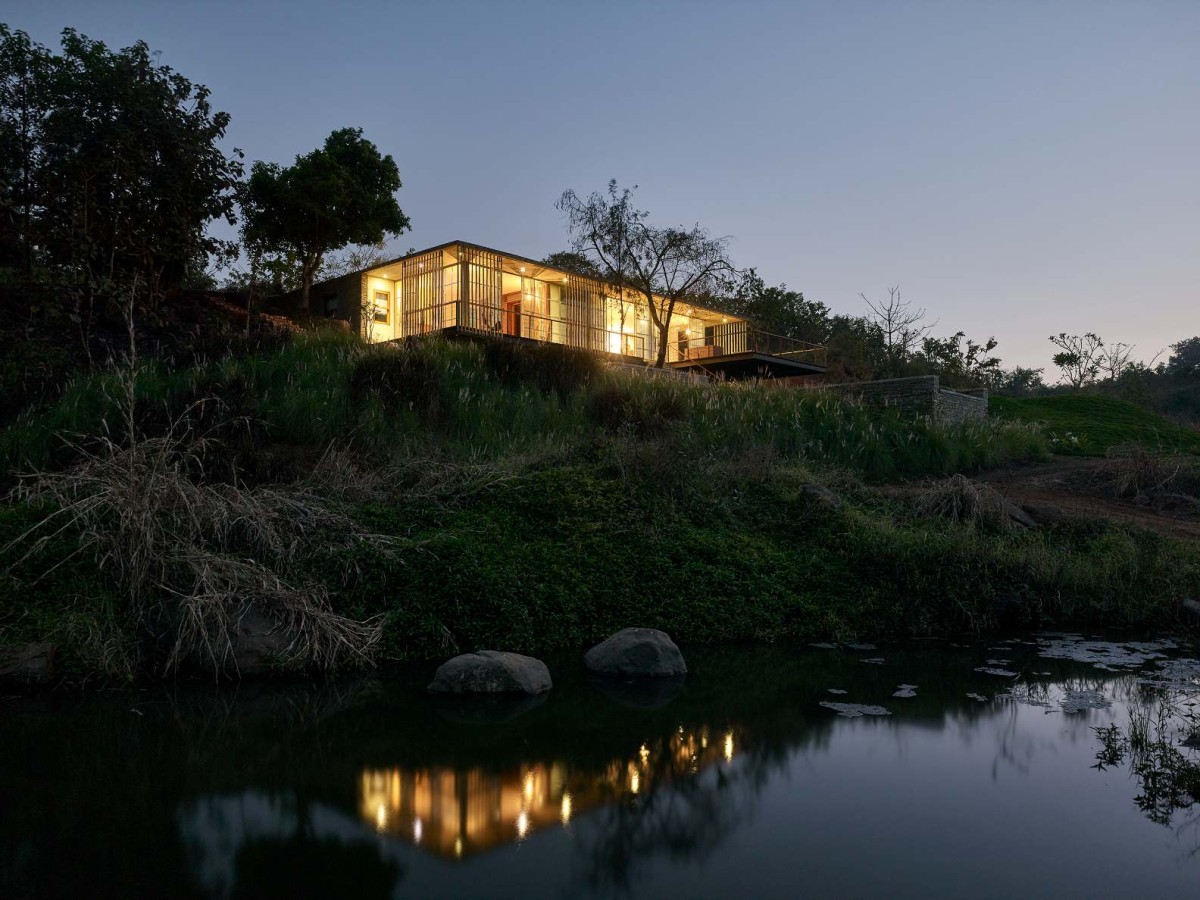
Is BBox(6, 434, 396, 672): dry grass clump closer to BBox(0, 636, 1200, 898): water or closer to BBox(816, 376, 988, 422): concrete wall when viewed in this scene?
BBox(0, 636, 1200, 898): water

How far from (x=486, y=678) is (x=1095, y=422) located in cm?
2274

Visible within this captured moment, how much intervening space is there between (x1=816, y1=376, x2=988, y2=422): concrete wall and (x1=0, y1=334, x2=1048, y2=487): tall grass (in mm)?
1364

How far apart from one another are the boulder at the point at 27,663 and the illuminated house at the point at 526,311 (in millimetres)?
17315

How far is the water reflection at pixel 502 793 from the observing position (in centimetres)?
374

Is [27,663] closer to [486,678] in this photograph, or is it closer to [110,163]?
[486,678]

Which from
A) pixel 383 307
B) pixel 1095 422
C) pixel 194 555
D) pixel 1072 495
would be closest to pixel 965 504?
pixel 1072 495

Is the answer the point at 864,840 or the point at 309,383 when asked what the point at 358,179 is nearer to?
the point at 309,383

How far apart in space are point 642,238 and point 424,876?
27.9 metres

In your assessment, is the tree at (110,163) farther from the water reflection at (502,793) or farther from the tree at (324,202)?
the water reflection at (502,793)

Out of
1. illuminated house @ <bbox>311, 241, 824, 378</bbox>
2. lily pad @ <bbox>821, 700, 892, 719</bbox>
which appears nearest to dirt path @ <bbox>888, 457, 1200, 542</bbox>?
lily pad @ <bbox>821, 700, 892, 719</bbox>

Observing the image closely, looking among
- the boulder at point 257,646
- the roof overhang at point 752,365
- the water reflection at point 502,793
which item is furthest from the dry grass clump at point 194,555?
the roof overhang at point 752,365

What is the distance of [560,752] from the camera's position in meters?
4.85

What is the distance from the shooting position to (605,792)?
4246mm

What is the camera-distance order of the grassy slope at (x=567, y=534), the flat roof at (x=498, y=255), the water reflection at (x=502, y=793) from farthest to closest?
1. the flat roof at (x=498, y=255)
2. the grassy slope at (x=567, y=534)
3. the water reflection at (x=502, y=793)
